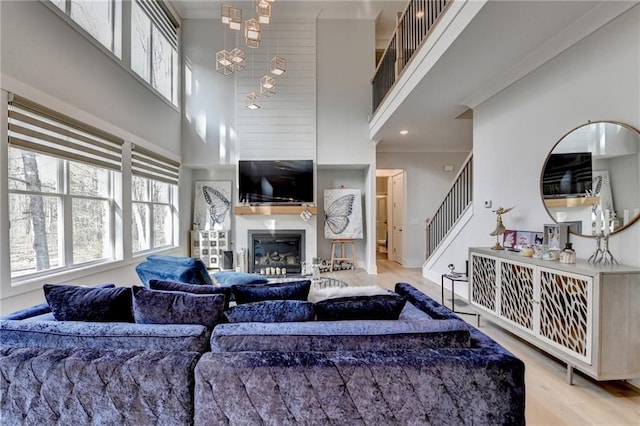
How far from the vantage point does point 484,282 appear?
10.3ft

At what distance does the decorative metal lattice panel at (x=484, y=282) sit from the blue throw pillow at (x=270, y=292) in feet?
7.40

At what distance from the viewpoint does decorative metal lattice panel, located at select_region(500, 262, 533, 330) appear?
2.55 meters

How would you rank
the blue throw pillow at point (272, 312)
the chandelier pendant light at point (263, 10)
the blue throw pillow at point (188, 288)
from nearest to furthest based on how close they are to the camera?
the blue throw pillow at point (272, 312) < the blue throw pillow at point (188, 288) < the chandelier pendant light at point (263, 10)

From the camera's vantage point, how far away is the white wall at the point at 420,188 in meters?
6.68

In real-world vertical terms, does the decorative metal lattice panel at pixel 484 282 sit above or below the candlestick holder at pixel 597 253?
below

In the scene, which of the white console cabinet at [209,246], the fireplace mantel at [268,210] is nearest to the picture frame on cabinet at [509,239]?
the fireplace mantel at [268,210]

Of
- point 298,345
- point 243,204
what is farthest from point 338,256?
point 298,345

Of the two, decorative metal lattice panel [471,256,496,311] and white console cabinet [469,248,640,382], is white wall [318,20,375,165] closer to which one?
decorative metal lattice panel [471,256,496,311]

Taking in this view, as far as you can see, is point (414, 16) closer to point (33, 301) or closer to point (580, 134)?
point (580, 134)

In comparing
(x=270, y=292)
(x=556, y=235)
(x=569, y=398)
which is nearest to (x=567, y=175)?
(x=556, y=235)

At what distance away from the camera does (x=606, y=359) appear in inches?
76.9

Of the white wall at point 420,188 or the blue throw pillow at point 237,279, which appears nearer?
the blue throw pillow at point 237,279

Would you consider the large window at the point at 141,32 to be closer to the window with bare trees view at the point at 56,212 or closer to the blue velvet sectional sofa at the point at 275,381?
the window with bare trees view at the point at 56,212

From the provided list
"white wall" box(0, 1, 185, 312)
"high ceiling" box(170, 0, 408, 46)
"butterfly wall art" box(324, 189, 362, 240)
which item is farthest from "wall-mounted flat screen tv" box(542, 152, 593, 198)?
"white wall" box(0, 1, 185, 312)
